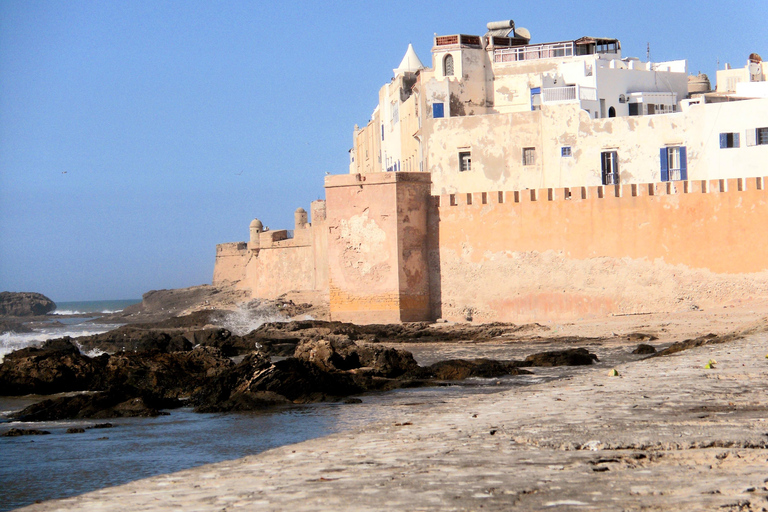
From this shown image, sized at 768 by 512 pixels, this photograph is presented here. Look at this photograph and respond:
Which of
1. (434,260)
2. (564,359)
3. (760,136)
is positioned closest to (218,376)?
(564,359)

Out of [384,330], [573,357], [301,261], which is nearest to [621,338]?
[573,357]

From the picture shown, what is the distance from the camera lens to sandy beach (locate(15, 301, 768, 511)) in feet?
14.0

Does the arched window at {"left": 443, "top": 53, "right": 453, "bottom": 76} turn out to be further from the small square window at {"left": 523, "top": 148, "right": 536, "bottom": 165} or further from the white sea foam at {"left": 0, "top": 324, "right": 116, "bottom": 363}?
the white sea foam at {"left": 0, "top": 324, "right": 116, "bottom": 363}

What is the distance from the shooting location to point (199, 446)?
304 inches

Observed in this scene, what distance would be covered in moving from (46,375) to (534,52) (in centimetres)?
2341

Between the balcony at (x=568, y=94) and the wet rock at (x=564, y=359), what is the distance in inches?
657

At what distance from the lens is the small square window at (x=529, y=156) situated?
2623cm

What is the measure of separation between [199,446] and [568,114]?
20.1 meters

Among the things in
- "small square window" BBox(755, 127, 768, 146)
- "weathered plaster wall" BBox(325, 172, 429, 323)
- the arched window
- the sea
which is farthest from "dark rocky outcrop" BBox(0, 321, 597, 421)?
the arched window

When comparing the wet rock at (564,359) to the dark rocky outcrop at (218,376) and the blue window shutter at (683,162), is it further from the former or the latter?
the blue window shutter at (683,162)

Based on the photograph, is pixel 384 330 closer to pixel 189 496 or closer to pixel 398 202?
pixel 398 202

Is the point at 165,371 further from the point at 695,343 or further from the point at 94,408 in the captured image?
the point at 695,343

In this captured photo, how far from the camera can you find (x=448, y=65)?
30.6m

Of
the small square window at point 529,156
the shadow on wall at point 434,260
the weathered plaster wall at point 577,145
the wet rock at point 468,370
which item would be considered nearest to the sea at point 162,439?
the wet rock at point 468,370
